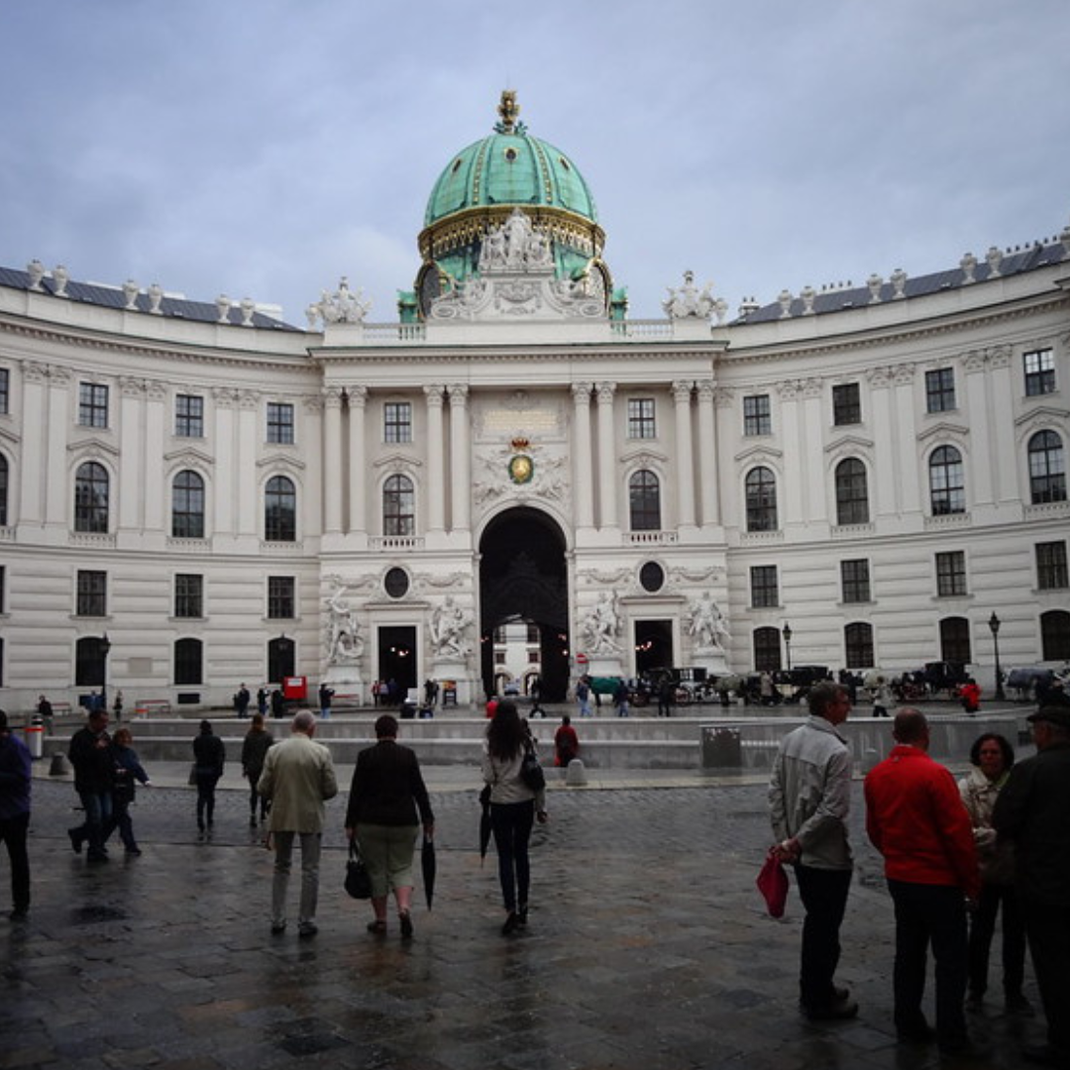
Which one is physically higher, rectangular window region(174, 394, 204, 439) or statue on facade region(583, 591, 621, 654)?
rectangular window region(174, 394, 204, 439)

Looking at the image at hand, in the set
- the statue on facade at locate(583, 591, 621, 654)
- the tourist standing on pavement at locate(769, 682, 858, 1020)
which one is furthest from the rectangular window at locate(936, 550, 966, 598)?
the tourist standing on pavement at locate(769, 682, 858, 1020)

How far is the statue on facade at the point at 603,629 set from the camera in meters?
50.9

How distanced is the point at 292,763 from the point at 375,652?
4167 centimetres

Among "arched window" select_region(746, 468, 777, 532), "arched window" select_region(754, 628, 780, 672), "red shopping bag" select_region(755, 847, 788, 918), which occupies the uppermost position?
"arched window" select_region(746, 468, 777, 532)

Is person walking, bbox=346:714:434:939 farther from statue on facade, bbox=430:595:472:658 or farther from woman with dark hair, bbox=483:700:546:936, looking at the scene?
statue on facade, bbox=430:595:472:658

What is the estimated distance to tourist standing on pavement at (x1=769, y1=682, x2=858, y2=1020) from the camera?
7.43 metres

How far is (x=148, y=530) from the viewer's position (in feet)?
168

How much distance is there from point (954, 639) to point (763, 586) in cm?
909

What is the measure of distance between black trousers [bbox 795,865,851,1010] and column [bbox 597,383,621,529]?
45922 millimetres

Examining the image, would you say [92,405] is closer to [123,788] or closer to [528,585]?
[528,585]

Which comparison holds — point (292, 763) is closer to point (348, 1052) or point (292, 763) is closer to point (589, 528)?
point (348, 1052)

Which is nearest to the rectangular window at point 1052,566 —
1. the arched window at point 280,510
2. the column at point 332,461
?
the column at point 332,461

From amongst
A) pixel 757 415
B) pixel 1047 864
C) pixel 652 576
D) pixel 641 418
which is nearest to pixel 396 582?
pixel 652 576

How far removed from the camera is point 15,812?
11.3 m
